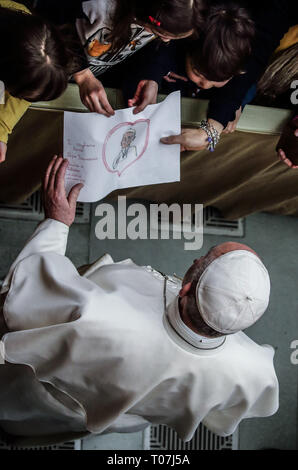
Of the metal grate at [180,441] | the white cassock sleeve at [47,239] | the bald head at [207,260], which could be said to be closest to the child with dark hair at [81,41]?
the white cassock sleeve at [47,239]

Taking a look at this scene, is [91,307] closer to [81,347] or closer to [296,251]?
[81,347]

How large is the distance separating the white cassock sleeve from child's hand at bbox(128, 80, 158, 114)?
414mm

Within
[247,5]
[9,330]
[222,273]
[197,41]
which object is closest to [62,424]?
[9,330]

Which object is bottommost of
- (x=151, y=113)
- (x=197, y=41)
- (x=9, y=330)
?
(x=9, y=330)

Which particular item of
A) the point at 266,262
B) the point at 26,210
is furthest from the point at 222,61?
the point at 266,262

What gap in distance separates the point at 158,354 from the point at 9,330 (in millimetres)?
430

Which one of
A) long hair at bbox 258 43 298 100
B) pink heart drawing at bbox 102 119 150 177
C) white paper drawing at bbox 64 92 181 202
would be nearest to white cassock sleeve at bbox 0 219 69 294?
white paper drawing at bbox 64 92 181 202

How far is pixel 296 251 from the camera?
116 inches

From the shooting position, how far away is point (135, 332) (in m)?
1.43

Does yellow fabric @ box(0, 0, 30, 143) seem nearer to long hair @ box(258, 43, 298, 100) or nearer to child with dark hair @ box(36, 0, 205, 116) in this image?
child with dark hair @ box(36, 0, 205, 116)

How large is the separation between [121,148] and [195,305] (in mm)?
577

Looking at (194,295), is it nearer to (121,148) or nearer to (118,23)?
(121,148)

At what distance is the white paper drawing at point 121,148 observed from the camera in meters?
1.65

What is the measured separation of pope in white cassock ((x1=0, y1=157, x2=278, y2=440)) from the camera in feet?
4.57
